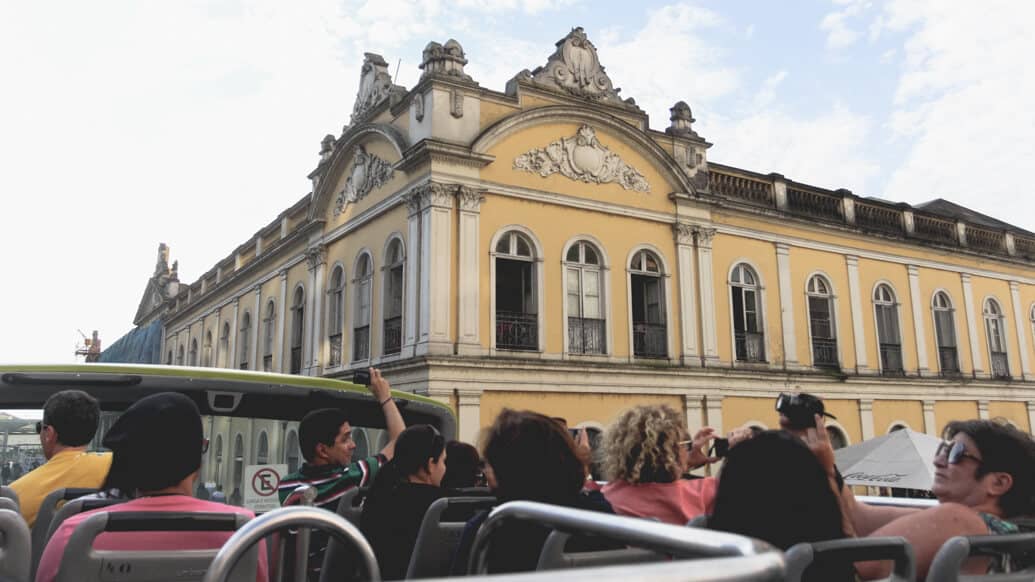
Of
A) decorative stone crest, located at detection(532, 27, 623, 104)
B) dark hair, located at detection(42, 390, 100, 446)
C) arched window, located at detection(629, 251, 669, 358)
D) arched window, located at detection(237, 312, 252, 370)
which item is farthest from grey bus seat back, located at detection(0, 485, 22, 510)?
arched window, located at detection(237, 312, 252, 370)

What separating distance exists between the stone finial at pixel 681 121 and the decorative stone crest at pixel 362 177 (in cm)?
679

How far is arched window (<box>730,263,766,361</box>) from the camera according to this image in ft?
60.7

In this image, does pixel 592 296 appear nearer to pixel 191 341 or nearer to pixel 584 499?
pixel 584 499

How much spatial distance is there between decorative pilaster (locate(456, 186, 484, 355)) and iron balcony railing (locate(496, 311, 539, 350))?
2.09 ft

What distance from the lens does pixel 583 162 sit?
17.0 m

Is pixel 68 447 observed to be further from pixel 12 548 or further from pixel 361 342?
pixel 361 342

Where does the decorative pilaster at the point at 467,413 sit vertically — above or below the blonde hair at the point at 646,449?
above

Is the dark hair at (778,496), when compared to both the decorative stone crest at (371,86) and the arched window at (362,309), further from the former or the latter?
the decorative stone crest at (371,86)

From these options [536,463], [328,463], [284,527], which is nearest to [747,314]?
[328,463]

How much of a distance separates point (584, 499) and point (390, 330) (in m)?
13.8

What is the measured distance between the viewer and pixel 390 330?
1648 centimetres

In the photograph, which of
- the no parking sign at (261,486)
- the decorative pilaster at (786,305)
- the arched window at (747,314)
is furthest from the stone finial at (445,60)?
the no parking sign at (261,486)

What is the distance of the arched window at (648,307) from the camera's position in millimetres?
17125

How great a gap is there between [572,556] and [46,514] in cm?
256
